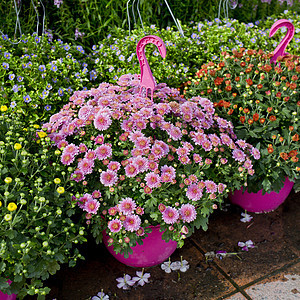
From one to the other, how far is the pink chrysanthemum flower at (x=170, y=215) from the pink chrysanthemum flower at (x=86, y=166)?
0.45m

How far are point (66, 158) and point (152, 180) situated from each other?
0.48 m

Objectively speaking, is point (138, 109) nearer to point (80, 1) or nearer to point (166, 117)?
point (166, 117)

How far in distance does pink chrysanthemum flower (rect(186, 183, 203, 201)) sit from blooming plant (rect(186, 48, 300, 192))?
660 mm

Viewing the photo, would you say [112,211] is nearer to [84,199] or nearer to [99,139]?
[84,199]

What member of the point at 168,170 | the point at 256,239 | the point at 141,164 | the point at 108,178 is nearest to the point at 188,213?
the point at 168,170

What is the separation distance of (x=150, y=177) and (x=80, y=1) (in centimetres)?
243

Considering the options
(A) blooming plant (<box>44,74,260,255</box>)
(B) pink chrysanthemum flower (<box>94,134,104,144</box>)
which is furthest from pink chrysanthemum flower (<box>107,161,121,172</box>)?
(B) pink chrysanthemum flower (<box>94,134,104,144</box>)

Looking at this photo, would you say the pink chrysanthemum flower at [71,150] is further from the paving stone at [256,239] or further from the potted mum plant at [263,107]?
the paving stone at [256,239]

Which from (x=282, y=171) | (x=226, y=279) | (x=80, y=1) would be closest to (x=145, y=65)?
(x=282, y=171)

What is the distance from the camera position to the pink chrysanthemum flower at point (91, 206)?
178 cm

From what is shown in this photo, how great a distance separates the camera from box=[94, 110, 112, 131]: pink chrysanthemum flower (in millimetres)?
1886

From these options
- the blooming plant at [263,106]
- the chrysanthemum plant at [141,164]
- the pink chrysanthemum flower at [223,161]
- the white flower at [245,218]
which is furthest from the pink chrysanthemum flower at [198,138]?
the white flower at [245,218]

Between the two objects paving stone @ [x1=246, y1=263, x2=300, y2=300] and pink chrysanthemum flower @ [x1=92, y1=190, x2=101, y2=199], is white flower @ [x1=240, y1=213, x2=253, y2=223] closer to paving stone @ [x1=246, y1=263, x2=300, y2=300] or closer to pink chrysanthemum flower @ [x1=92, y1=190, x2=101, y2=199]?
paving stone @ [x1=246, y1=263, x2=300, y2=300]

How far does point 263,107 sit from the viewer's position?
7.82ft
